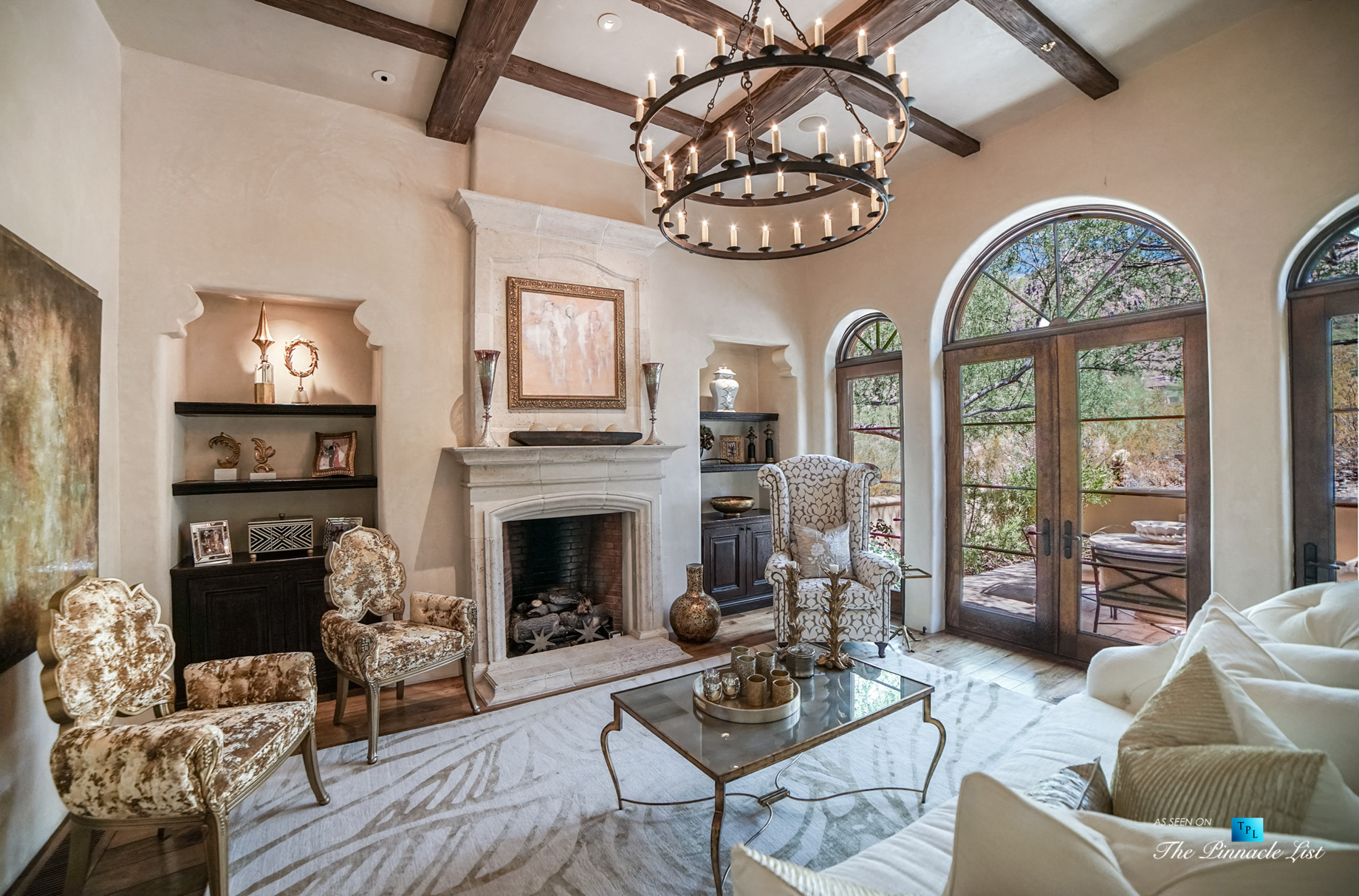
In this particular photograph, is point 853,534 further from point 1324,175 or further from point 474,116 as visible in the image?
point 474,116

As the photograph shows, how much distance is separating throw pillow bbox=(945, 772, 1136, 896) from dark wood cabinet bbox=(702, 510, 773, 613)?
13.7ft

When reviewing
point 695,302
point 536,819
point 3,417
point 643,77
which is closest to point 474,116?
point 643,77

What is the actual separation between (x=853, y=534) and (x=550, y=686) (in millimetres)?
2253

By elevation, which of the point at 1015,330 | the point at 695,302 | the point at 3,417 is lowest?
the point at 3,417

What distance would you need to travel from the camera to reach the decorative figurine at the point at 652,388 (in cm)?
447

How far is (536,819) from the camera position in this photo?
2340 mm

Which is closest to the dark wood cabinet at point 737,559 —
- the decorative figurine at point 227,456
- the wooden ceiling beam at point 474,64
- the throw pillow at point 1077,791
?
the decorative figurine at point 227,456

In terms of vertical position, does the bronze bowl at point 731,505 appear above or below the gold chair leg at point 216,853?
above

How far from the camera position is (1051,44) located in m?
3.11

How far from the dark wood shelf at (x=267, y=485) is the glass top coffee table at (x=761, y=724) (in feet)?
7.54

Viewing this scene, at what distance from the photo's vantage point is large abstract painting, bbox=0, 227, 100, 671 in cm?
187

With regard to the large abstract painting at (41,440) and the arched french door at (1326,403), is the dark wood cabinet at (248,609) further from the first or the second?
the arched french door at (1326,403)

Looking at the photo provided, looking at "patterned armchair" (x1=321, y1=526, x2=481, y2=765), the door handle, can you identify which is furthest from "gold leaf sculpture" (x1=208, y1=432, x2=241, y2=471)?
the door handle

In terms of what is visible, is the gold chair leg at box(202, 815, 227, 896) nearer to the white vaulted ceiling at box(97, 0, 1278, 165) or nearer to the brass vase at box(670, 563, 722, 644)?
the brass vase at box(670, 563, 722, 644)
